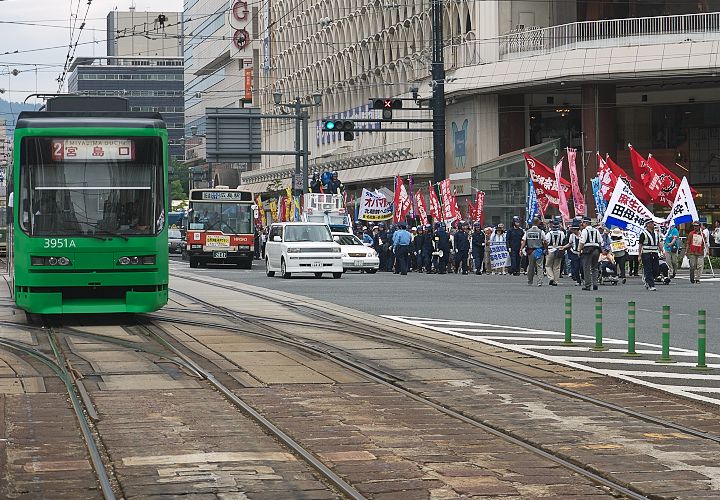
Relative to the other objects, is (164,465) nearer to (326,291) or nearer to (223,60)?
(326,291)

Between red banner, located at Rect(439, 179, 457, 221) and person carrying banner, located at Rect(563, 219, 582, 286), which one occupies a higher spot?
red banner, located at Rect(439, 179, 457, 221)

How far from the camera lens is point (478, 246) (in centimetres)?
4562

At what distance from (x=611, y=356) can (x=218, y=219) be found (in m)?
38.2

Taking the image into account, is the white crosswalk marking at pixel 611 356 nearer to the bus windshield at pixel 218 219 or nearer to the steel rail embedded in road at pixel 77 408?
the steel rail embedded in road at pixel 77 408

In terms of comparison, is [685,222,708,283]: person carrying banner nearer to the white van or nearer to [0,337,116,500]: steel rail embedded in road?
the white van

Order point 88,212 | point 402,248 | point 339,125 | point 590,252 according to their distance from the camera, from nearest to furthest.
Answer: point 88,212 → point 590,252 → point 402,248 → point 339,125

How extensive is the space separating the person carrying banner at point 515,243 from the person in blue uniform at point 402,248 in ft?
13.7

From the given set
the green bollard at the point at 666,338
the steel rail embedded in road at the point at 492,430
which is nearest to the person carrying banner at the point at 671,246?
the steel rail embedded in road at the point at 492,430

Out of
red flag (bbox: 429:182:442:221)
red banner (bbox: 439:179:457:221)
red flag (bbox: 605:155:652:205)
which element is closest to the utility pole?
red banner (bbox: 439:179:457:221)

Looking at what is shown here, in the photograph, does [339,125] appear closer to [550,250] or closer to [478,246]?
[478,246]

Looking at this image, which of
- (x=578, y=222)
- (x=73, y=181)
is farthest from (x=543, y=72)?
(x=73, y=181)

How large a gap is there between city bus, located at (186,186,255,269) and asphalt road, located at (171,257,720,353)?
10898 millimetres

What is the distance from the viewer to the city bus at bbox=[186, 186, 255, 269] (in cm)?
5447

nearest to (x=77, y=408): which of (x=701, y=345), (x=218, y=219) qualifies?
(x=701, y=345)
